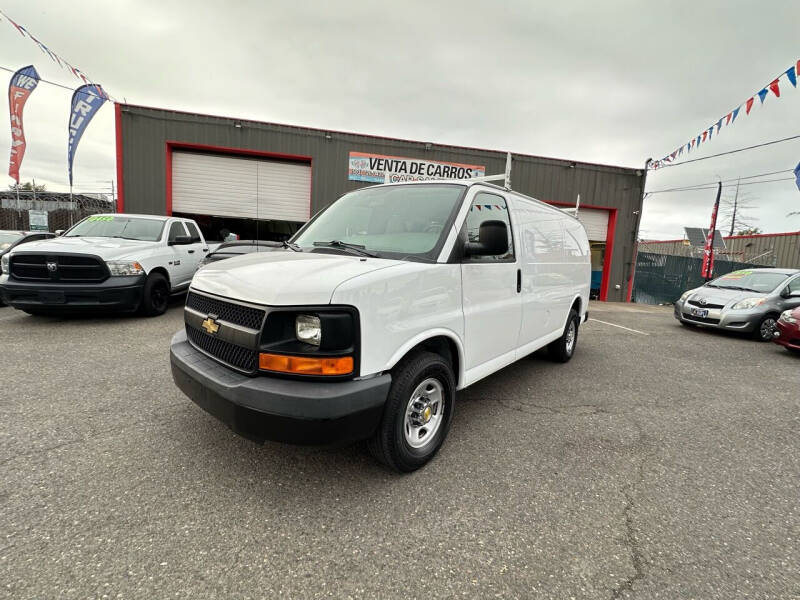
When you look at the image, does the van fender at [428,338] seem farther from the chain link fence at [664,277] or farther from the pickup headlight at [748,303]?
the chain link fence at [664,277]

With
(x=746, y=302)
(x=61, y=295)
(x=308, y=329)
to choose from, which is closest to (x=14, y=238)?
(x=61, y=295)

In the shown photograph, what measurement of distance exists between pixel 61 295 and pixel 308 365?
561 centimetres

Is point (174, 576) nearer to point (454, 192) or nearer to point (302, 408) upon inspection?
point (302, 408)

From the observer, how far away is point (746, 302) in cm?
809

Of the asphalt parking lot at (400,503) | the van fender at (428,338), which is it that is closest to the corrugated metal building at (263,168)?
the asphalt parking lot at (400,503)

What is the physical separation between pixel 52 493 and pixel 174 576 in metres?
1.08

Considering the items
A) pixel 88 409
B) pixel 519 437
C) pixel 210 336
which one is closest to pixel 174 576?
pixel 210 336

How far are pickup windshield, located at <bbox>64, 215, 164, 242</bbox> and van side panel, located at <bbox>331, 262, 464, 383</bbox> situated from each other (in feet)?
21.5

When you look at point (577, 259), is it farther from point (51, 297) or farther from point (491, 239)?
point (51, 297)

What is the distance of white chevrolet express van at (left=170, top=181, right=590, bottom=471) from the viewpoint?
2014 mm

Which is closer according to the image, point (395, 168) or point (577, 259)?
point (577, 259)

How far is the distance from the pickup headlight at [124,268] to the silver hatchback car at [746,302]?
1107 cm

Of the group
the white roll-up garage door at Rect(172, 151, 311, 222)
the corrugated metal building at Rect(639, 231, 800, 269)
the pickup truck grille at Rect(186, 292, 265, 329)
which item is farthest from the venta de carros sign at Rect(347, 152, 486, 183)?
the corrugated metal building at Rect(639, 231, 800, 269)

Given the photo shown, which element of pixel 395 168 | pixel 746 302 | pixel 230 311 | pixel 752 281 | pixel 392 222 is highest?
pixel 395 168
